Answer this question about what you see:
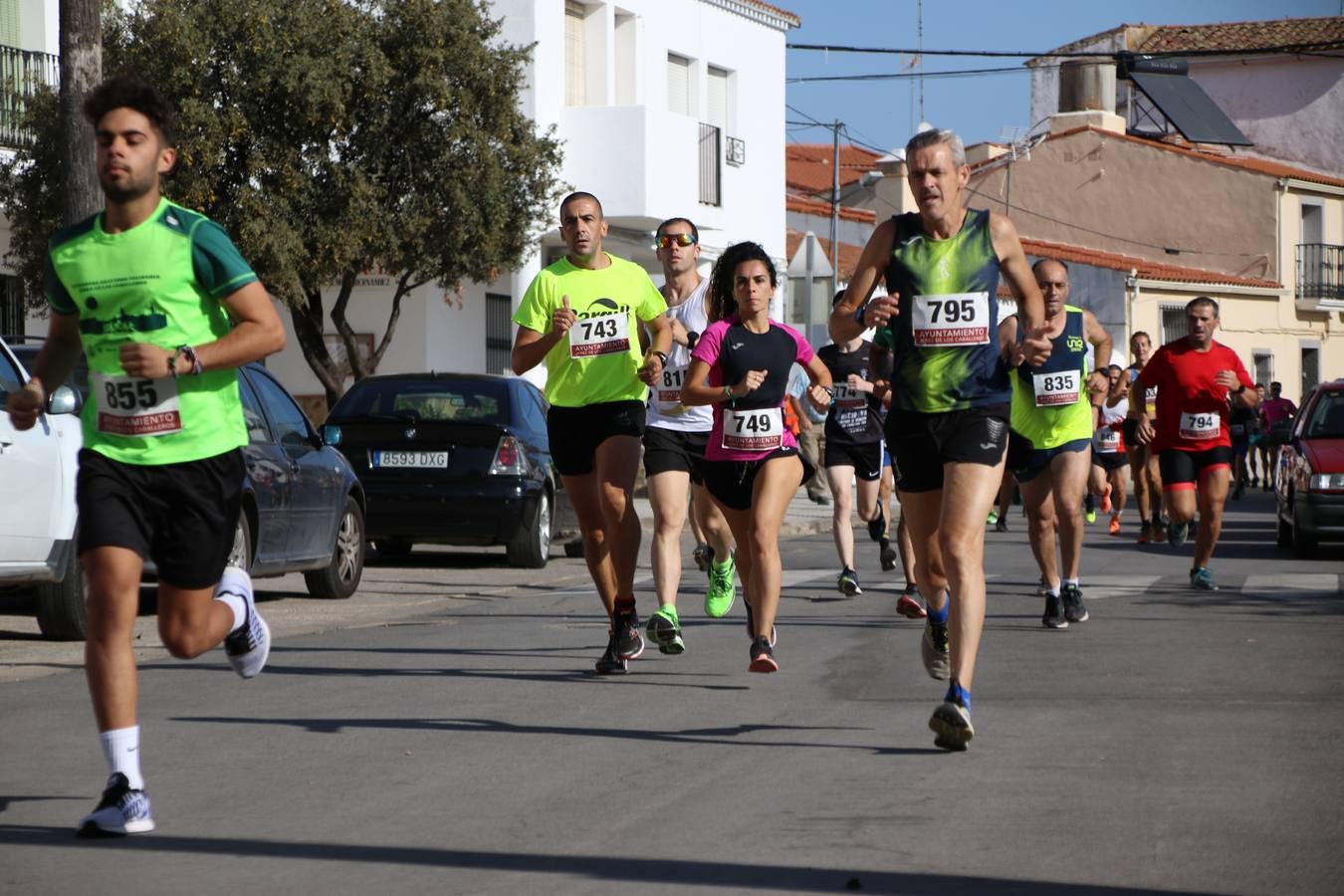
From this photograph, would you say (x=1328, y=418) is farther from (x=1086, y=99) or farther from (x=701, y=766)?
(x=1086, y=99)

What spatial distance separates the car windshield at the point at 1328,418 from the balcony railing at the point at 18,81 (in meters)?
14.2

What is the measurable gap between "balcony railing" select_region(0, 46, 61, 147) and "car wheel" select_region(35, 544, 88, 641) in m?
14.2

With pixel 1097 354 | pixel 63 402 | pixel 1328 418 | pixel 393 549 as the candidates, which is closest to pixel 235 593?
pixel 63 402

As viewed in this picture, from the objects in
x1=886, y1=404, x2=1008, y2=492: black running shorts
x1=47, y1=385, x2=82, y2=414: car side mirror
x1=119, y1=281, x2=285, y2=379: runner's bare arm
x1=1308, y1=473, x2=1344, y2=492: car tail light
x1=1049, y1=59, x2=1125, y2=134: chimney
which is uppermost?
x1=1049, y1=59, x2=1125, y2=134: chimney

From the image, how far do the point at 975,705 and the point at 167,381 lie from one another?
3795 millimetres

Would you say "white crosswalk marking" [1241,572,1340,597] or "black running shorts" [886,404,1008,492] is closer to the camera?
"black running shorts" [886,404,1008,492]

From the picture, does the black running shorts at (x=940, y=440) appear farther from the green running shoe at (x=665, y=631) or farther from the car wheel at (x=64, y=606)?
the car wheel at (x=64, y=606)

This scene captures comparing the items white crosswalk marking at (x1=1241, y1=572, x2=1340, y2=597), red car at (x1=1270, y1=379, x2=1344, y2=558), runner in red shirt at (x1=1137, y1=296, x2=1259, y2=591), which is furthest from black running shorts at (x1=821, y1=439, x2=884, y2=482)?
red car at (x1=1270, y1=379, x2=1344, y2=558)

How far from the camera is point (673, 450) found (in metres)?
10.1

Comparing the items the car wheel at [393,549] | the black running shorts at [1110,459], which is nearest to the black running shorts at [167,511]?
the car wheel at [393,549]

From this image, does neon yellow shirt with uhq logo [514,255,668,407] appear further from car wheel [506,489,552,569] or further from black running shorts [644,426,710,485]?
car wheel [506,489,552,569]

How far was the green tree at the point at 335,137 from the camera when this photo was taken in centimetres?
2211

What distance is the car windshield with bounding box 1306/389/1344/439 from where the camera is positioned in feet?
63.0

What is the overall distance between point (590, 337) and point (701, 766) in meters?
2.97
